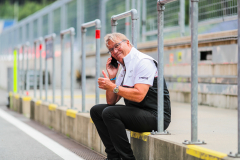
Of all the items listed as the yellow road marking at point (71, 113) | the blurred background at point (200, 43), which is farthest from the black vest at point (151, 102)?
the blurred background at point (200, 43)

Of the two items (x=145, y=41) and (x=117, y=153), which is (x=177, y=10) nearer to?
(x=145, y=41)

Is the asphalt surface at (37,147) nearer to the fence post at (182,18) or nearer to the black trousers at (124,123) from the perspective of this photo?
the black trousers at (124,123)

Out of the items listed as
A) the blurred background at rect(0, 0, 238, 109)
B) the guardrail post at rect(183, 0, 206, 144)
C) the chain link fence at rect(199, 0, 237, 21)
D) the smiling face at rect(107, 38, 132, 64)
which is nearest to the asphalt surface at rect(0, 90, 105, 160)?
the smiling face at rect(107, 38, 132, 64)

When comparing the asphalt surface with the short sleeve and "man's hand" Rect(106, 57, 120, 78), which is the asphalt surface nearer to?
"man's hand" Rect(106, 57, 120, 78)

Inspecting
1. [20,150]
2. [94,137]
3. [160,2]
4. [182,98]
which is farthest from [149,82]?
[182,98]

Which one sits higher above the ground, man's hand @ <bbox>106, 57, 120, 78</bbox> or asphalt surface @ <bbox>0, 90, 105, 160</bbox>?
man's hand @ <bbox>106, 57, 120, 78</bbox>

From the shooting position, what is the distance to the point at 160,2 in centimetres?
386

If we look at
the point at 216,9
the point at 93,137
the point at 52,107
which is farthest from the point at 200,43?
the point at 93,137

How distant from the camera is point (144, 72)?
3674 mm

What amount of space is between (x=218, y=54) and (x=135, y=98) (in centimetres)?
420

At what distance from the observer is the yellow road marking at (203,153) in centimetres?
279

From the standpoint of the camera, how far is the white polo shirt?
3.66 meters

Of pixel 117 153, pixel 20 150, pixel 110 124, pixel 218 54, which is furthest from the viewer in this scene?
pixel 218 54

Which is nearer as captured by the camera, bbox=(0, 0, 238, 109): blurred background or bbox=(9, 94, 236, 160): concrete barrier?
bbox=(9, 94, 236, 160): concrete barrier
